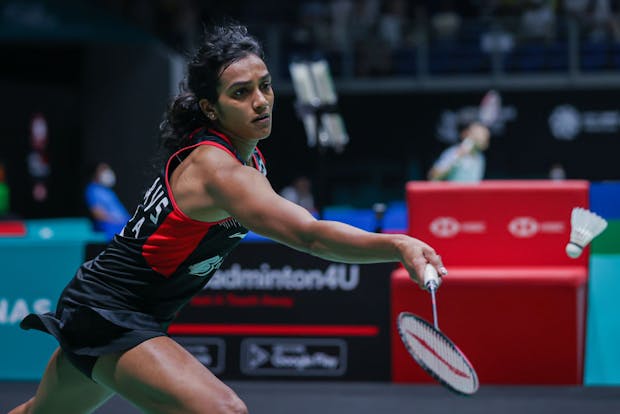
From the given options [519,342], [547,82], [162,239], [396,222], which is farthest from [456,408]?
[547,82]

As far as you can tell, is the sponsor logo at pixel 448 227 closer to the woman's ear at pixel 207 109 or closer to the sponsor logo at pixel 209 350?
the sponsor logo at pixel 209 350

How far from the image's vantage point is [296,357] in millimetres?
5160

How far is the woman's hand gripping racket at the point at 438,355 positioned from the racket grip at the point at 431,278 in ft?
0.60

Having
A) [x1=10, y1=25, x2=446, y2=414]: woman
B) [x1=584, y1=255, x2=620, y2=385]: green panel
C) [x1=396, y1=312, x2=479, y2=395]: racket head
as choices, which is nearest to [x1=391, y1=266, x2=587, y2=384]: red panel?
[x1=584, y1=255, x2=620, y2=385]: green panel

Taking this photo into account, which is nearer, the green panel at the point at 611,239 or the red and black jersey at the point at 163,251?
the red and black jersey at the point at 163,251

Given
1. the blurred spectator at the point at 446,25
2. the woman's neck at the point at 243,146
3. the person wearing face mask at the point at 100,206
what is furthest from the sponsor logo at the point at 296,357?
the blurred spectator at the point at 446,25

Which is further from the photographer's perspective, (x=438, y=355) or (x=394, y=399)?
(x=394, y=399)

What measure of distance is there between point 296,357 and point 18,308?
159 centimetres

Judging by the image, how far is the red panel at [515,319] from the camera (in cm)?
486

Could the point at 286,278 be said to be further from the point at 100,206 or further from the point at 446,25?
the point at 446,25

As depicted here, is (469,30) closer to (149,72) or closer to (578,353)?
(149,72)

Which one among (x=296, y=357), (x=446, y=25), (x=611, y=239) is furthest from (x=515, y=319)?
(x=446, y=25)

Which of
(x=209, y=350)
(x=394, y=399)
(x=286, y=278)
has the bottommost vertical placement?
(x=394, y=399)

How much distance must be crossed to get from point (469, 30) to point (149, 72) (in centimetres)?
520
